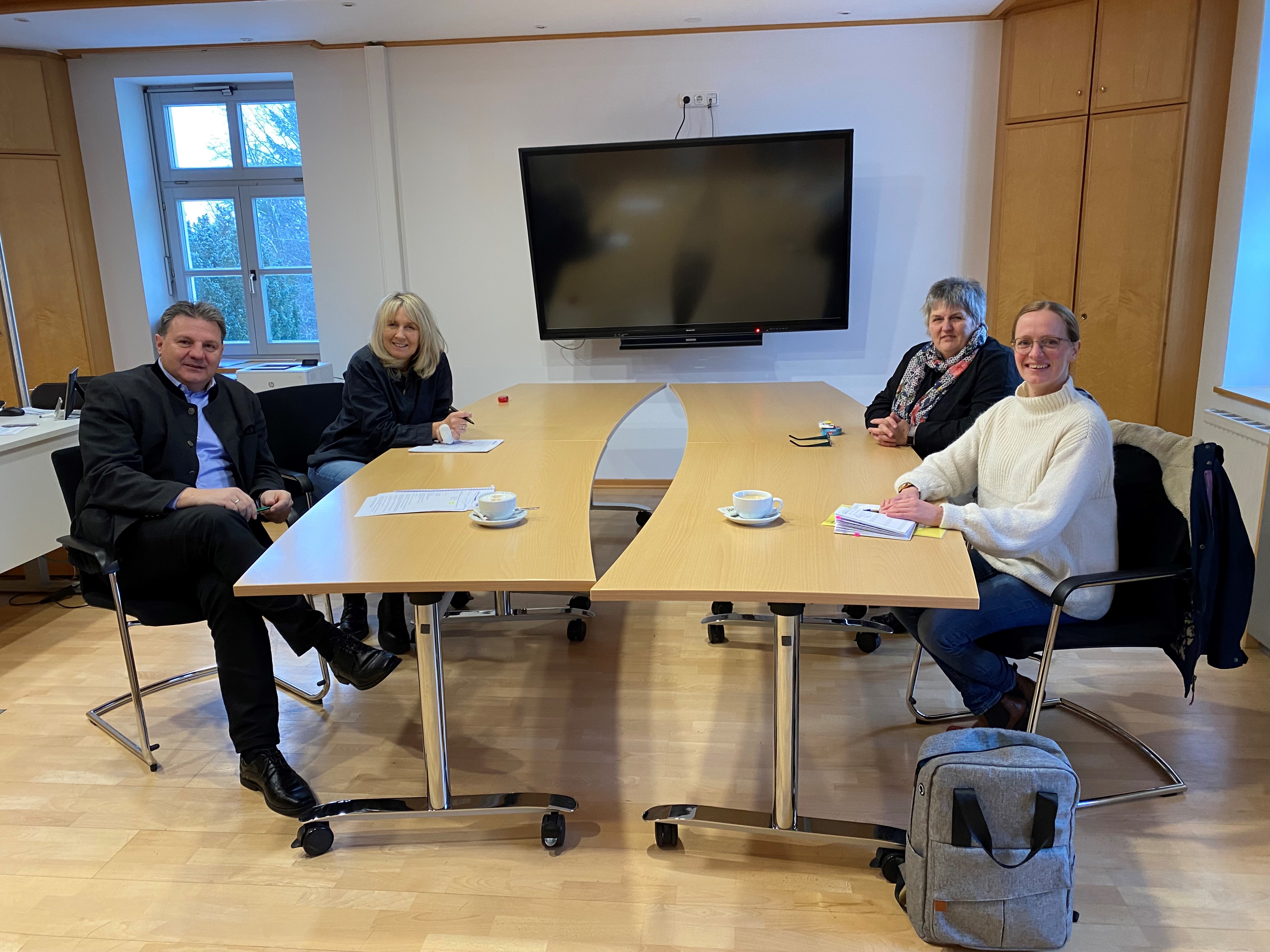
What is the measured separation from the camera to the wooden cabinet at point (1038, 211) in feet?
14.6

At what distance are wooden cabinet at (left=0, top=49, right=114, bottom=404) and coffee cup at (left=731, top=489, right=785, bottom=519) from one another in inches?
194

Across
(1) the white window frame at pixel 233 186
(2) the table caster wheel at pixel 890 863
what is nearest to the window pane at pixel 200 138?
(1) the white window frame at pixel 233 186

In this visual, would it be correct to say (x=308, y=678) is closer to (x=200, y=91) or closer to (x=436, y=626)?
(x=436, y=626)

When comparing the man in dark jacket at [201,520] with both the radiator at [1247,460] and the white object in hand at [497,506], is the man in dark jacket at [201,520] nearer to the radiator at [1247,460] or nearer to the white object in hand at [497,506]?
the white object in hand at [497,506]

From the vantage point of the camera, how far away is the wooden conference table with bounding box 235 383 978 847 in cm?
170

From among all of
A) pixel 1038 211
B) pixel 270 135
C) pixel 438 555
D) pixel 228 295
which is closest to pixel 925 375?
pixel 438 555

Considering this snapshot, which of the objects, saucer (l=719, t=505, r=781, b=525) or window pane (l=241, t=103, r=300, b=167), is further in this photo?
window pane (l=241, t=103, r=300, b=167)

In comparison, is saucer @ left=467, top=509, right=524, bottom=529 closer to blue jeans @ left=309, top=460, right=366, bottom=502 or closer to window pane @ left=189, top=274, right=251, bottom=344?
blue jeans @ left=309, top=460, right=366, bottom=502

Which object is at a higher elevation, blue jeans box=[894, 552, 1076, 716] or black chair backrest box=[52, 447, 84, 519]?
black chair backrest box=[52, 447, 84, 519]

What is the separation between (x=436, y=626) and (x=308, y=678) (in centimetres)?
121

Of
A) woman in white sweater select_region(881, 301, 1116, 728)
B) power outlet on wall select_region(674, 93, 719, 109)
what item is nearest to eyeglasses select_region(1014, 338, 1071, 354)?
woman in white sweater select_region(881, 301, 1116, 728)

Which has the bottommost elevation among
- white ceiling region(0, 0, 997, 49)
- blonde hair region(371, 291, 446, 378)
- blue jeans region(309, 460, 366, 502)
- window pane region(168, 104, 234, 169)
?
blue jeans region(309, 460, 366, 502)

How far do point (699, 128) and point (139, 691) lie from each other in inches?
158

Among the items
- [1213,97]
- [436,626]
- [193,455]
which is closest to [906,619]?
[436,626]
